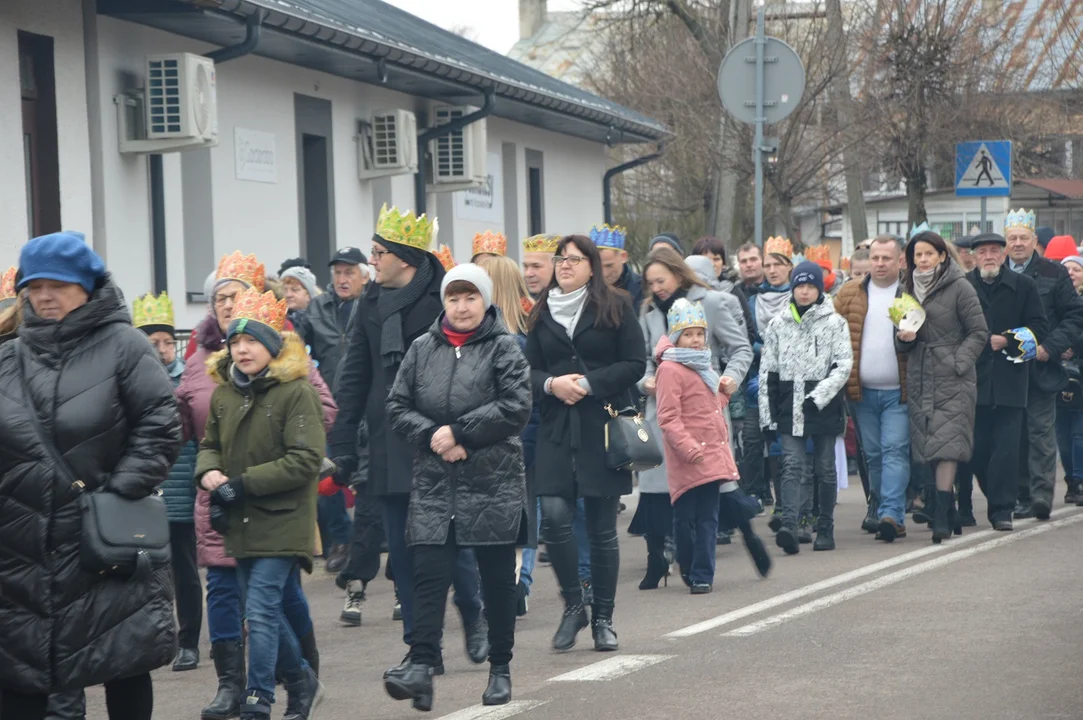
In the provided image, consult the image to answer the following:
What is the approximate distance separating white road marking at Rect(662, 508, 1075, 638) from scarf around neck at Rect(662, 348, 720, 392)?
4.12 feet

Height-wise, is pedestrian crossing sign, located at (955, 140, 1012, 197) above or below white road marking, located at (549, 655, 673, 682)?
above

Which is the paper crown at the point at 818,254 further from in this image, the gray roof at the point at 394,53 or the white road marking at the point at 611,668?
the white road marking at the point at 611,668

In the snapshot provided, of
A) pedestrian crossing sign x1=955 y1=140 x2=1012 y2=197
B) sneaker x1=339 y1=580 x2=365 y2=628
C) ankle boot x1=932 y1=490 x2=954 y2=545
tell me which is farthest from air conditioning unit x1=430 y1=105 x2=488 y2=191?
sneaker x1=339 y1=580 x2=365 y2=628

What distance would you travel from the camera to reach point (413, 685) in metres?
7.10

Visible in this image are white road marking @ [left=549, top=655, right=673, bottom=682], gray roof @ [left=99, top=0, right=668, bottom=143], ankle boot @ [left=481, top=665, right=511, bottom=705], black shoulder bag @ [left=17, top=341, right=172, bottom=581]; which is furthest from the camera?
gray roof @ [left=99, top=0, right=668, bottom=143]

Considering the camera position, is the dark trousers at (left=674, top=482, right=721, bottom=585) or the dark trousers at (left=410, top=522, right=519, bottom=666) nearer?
the dark trousers at (left=410, top=522, right=519, bottom=666)

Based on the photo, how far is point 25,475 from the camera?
5668 mm

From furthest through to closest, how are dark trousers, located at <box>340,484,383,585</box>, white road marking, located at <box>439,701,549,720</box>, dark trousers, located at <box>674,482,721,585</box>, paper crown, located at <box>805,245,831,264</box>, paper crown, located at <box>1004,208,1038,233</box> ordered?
1. paper crown, located at <box>805,245,831,264</box>
2. paper crown, located at <box>1004,208,1038,233</box>
3. dark trousers, located at <box>674,482,721,585</box>
4. dark trousers, located at <box>340,484,383,585</box>
5. white road marking, located at <box>439,701,549,720</box>

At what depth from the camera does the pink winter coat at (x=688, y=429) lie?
1044 centimetres

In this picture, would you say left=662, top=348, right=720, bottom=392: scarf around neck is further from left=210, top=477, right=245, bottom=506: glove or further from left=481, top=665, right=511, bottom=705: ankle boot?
left=210, top=477, right=245, bottom=506: glove

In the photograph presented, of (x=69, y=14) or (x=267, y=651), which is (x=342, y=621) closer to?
(x=267, y=651)

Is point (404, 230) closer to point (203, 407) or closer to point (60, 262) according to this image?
point (203, 407)

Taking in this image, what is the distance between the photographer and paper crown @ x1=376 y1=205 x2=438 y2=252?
8531 millimetres

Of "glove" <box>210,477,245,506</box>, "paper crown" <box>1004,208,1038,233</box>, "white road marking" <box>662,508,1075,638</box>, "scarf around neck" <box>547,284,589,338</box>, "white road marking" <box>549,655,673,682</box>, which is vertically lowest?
"white road marking" <box>662,508,1075,638</box>
